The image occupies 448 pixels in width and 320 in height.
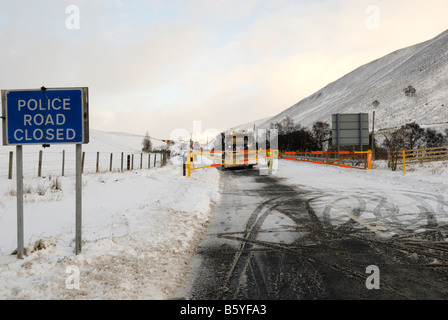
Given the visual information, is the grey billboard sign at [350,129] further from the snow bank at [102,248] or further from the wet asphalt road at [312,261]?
the snow bank at [102,248]

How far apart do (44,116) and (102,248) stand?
2.19 meters

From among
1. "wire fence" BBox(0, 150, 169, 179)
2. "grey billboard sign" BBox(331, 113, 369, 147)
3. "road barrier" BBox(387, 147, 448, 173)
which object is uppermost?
"grey billboard sign" BBox(331, 113, 369, 147)

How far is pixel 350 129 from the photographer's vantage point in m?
23.8

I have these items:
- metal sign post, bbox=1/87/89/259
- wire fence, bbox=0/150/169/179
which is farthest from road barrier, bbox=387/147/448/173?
metal sign post, bbox=1/87/89/259

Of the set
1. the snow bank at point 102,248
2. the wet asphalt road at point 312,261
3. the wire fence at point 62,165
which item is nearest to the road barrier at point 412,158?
the wet asphalt road at point 312,261

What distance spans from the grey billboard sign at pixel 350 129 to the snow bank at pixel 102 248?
716 inches

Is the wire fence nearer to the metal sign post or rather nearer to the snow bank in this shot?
the snow bank

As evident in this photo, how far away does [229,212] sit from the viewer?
26.7 feet

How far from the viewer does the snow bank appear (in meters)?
3.50

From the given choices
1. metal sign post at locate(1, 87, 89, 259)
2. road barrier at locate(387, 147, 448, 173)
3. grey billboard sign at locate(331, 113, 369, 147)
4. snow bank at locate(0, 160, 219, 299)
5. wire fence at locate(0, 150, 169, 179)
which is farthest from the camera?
grey billboard sign at locate(331, 113, 369, 147)

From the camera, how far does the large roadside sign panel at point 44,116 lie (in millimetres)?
4281

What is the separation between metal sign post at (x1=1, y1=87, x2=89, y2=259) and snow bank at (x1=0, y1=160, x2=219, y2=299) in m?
0.40
